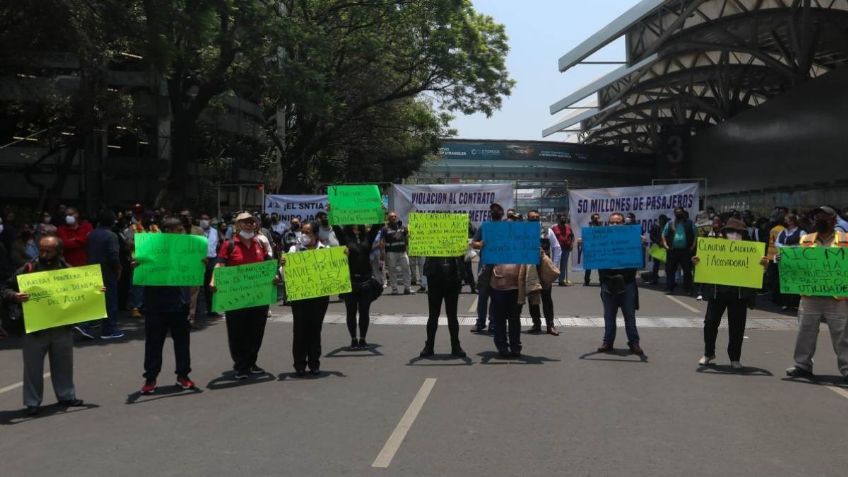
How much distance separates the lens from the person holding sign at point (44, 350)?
22.4 ft

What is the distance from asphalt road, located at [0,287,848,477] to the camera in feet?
17.4

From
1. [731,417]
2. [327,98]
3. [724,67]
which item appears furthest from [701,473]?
[724,67]

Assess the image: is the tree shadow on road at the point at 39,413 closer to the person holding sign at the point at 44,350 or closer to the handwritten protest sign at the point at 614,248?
the person holding sign at the point at 44,350

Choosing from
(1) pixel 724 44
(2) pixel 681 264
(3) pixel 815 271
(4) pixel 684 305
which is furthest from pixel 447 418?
(1) pixel 724 44

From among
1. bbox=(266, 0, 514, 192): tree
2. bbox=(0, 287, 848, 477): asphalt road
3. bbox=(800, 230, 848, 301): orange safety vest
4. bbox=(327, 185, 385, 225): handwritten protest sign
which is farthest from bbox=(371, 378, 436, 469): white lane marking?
bbox=(266, 0, 514, 192): tree

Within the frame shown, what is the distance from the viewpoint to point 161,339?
24.8 feet

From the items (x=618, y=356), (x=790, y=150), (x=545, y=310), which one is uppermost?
(x=790, y=150)

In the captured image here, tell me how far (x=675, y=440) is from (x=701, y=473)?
2.51ft

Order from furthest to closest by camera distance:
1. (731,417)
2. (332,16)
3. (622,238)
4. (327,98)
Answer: (332,16)
(327,98)
(622,238)
(731,417)

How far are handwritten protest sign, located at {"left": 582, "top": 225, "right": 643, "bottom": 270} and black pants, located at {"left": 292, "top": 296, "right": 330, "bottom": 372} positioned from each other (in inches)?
136

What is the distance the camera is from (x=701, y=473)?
5070mm

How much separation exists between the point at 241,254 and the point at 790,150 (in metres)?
22.5

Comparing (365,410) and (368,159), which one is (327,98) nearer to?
(365,410)

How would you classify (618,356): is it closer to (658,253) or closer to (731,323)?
(731,323)
